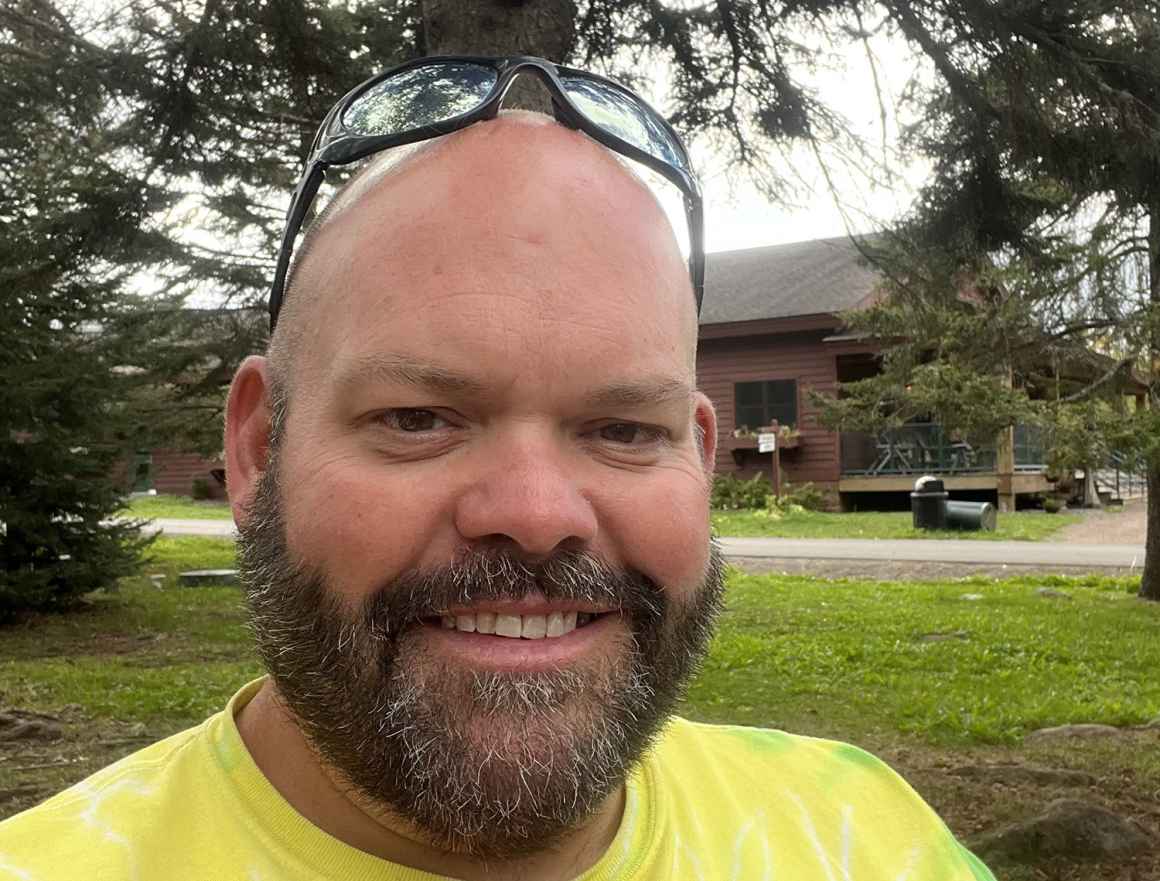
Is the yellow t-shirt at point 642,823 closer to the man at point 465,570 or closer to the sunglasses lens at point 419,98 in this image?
the man at point 465,570

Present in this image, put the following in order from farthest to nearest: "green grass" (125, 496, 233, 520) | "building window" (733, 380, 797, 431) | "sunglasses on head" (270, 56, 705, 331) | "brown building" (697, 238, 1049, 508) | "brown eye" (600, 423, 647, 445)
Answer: "green grass" (125, 496, 233, 520) → "building window" (733, 380, 797, 431) → "brown building" (697, 238, 1049, 508) → "sunglasses on head" (270, 56, 705, 331) → "brown eye" (600, 423, 647, 445)

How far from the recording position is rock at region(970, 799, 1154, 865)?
4.02 meters

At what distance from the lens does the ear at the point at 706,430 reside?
160cm

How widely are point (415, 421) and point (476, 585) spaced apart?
21cm

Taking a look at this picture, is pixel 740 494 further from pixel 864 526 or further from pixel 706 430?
pixel 706 430

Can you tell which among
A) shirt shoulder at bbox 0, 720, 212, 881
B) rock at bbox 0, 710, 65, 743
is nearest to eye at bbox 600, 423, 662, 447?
shirt shoulder at bbox 0, 720, 212, 881

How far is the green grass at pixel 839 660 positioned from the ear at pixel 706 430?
15.3 ft

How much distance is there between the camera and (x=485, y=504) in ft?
3.90

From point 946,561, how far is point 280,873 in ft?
49.3

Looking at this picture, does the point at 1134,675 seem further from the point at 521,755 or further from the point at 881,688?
the point at 521,755

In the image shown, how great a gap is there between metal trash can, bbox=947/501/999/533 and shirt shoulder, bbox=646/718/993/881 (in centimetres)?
1857

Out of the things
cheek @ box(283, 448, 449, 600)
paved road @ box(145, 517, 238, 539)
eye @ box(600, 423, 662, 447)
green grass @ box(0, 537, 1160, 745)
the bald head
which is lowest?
paved road @ box(145, 517, 238, 539)

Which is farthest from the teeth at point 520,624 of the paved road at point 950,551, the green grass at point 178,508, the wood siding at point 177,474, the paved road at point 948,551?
the wood siding at point 177,474

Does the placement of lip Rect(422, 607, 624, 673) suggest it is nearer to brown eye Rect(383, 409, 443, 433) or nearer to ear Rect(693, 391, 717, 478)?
brown eye Rect(383, 409, 443, 433)
